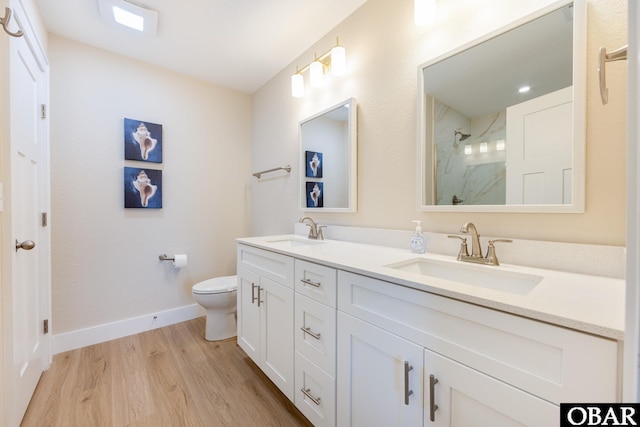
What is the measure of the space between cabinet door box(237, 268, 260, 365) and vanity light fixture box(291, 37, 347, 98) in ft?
4.59

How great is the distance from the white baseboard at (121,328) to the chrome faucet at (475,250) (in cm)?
242

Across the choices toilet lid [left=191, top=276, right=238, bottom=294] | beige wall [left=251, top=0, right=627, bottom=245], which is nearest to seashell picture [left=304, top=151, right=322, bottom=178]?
beige wall [left=251, top=0, right=627, bottom=245]

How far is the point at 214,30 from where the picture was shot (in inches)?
73.2

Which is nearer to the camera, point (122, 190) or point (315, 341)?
point (315, 341)

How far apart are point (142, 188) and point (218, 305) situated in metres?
1.19

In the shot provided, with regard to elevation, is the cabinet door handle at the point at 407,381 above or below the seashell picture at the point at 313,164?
below

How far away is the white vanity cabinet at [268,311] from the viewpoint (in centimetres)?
135

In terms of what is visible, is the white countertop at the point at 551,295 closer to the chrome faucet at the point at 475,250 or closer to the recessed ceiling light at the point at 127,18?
the chrome faucet at the point at 475,250

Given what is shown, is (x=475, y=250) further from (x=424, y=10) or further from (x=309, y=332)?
(x=424, y=10)

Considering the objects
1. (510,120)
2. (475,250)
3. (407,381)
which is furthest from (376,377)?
(510,120)

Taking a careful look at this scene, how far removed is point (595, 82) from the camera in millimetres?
881

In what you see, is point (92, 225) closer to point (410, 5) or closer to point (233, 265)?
point (233, 265)

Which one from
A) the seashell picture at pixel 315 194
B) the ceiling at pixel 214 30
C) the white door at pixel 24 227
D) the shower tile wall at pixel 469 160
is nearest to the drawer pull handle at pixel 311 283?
the shower tile wall at pixel 469 160

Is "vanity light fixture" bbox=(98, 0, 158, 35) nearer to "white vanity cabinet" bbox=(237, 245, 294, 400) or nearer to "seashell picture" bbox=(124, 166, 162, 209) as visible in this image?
"seashell picture" bbox=(124, 166, 162, 209)
